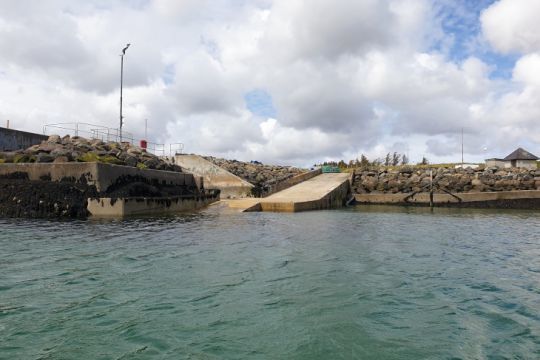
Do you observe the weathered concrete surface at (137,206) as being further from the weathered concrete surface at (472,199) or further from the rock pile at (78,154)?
the weathered concrete surface at (472,199)

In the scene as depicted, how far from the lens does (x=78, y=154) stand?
20656 millimetres

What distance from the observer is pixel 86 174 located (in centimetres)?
1673

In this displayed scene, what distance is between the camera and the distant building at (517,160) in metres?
41.3

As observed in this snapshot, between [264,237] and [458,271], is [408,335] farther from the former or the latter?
[264,237]

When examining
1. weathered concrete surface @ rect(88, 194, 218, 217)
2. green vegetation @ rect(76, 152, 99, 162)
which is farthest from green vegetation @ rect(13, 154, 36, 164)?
weathered concrete surface @ rect(88, 194, 218, 217)

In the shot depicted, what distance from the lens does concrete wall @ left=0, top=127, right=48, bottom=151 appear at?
877 inches

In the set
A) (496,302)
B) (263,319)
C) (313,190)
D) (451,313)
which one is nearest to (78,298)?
(263,319)

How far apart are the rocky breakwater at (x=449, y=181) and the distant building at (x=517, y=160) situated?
7.83 metres

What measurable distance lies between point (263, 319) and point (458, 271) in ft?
14.5

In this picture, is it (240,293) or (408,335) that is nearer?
(408,335)

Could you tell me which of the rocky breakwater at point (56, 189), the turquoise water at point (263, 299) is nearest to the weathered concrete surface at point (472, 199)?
the rocky breakwater at point (56, 189)

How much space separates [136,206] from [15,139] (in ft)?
36.8

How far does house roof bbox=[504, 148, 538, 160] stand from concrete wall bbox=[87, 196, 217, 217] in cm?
3678

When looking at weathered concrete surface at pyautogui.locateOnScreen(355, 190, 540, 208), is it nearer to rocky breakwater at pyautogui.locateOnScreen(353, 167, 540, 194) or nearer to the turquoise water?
rocky breakwater at pyautogui.locateOnScreen(353, 167, 540, 194)
